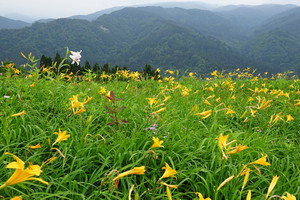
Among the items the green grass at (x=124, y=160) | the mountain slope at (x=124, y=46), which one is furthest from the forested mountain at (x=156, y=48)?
the green grass at (x=124, y=160)

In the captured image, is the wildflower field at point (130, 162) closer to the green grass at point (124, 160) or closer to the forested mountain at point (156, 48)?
the green grass at point (124, 160)

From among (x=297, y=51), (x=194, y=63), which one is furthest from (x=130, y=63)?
(x=297, y=51)

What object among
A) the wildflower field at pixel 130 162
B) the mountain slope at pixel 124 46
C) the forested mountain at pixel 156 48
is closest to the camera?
the wildflower field at pixel 130 162

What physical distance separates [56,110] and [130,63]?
12944 centimetres

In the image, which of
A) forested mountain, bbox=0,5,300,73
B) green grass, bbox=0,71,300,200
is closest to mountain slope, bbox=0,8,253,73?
forested mountain, bbox=0,5,300,73

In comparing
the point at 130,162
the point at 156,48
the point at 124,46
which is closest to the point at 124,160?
the point at 130,162

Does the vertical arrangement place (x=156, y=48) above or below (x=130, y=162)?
below

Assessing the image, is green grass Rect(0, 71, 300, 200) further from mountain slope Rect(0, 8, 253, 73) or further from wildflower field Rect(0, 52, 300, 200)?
mountain slope Rect(0, 8, 253, 73)

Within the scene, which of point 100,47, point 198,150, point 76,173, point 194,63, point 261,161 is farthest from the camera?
point 100,47

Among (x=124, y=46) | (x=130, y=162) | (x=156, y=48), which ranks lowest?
(x=124, y=46)

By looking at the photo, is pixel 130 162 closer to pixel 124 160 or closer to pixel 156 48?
pixel 124 160

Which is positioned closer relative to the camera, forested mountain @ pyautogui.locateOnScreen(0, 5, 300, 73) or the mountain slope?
the mountain slope

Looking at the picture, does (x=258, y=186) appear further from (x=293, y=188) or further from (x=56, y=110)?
(x=56, y=110)

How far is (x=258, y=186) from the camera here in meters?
1.65
